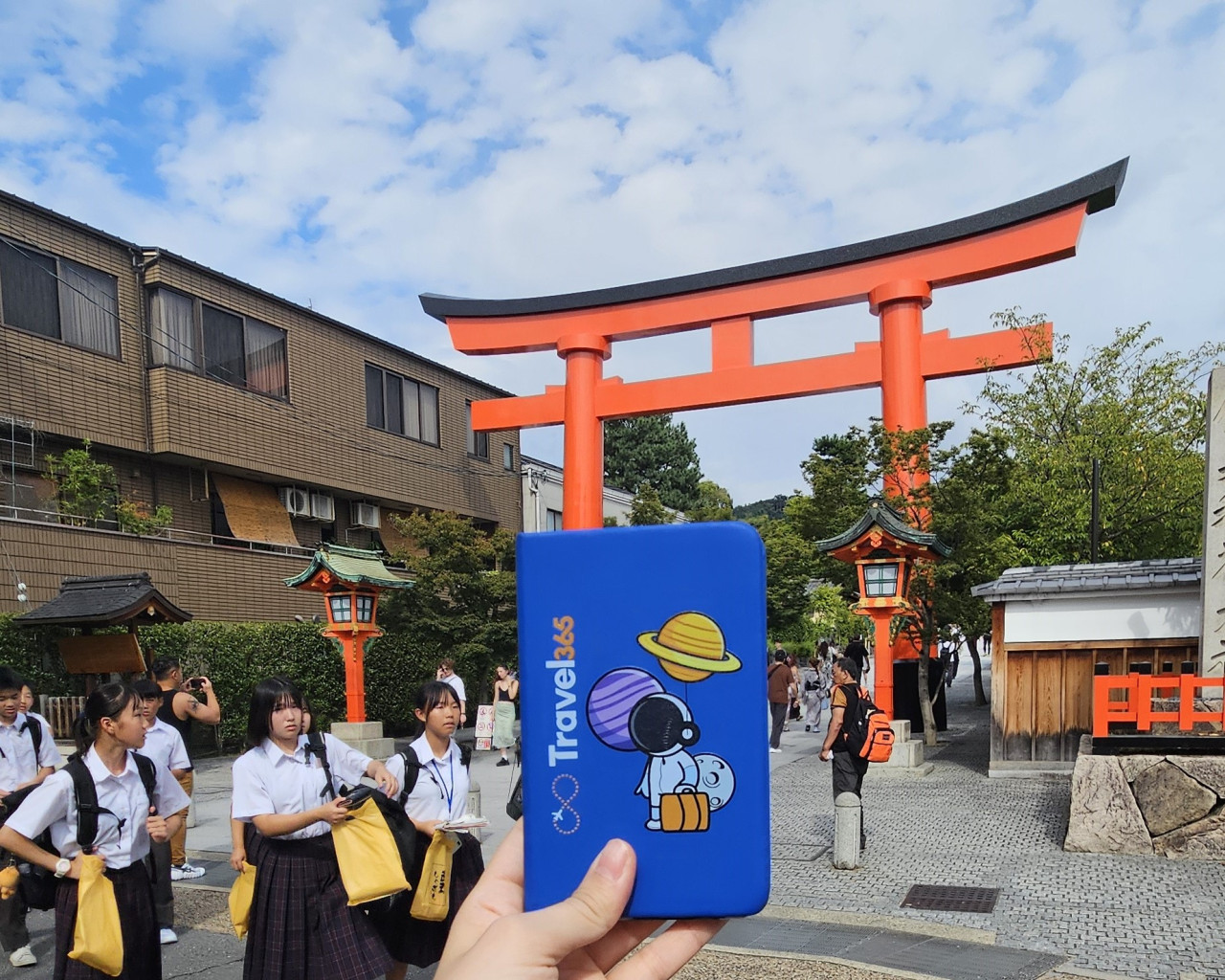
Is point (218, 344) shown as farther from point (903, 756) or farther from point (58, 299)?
point (903, 756)

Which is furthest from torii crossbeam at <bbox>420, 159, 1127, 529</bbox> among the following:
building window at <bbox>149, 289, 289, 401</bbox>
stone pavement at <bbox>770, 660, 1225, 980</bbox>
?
stone pavement at <bbox>770, 660, 1225, 980</bbox>

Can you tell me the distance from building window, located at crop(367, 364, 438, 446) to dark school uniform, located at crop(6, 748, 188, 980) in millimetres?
18126

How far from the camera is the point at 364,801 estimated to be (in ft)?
13.1

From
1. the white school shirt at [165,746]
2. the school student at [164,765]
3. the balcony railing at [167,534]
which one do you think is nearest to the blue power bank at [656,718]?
the school student at [164,765]

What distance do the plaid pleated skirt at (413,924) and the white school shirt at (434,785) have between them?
0.13m

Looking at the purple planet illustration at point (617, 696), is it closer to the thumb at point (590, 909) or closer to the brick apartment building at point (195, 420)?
the thumb at point (590, 909)

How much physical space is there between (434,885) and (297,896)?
1.87ft

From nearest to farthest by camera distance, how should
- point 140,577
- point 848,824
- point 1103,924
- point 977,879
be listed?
point 1103,924
point 977,879
point 848,824
point 140,577

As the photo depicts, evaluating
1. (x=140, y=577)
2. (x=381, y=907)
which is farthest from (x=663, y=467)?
(x=381, y=907)

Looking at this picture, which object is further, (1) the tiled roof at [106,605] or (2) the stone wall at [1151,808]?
(1) the tiled roof at [106,605]

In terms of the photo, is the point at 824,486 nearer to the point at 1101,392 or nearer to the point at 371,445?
the point at 1101,392

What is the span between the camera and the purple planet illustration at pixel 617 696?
4.68ft

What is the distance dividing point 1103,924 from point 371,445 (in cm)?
1806

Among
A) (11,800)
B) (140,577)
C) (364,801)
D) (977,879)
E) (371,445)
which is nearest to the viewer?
(364,801)
